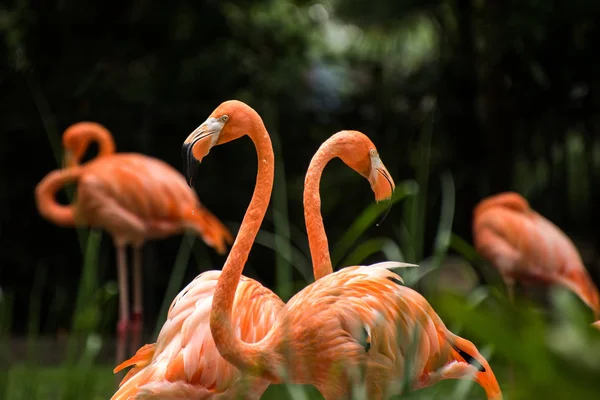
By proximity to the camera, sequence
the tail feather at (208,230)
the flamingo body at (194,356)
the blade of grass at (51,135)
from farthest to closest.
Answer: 1. the tail feather at (208,230)
2. the flamingo body at (194,356)
3. the blade of grass at (51,135)

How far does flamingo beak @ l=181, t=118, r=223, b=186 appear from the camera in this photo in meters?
2.09

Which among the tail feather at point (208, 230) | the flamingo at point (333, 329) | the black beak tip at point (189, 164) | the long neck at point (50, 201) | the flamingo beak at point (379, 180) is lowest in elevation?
the tail feather at point (208, 230)

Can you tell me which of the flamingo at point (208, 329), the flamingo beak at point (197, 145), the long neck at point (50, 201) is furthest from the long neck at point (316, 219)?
the long neck at point (50, 201)

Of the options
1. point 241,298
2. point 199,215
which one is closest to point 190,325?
point 241,298

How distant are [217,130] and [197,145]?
0.09 metres

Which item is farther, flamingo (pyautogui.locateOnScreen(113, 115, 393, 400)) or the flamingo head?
flamingo (pyautogui.locateOnScreen(113, 115, 393, 400))

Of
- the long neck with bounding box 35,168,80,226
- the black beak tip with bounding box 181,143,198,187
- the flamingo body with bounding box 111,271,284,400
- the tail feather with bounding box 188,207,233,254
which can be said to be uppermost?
the black beak tip with bounding box 181,143,198,187

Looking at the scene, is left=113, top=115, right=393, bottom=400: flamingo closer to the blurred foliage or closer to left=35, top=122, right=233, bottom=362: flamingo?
left=35, top=122, right=233, bottom=362: flamingo

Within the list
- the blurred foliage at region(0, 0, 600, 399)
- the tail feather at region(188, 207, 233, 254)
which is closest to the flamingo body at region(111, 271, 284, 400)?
the tail feather at region(188, 207, 233, 254)

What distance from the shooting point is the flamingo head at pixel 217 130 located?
6.95 feet

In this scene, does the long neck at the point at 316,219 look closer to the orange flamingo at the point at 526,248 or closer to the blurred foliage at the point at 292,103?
the orange flamingo at the point at 526,248

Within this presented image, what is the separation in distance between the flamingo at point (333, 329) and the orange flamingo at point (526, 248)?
259cm

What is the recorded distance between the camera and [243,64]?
7.00 metres

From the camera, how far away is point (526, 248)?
480 cm
